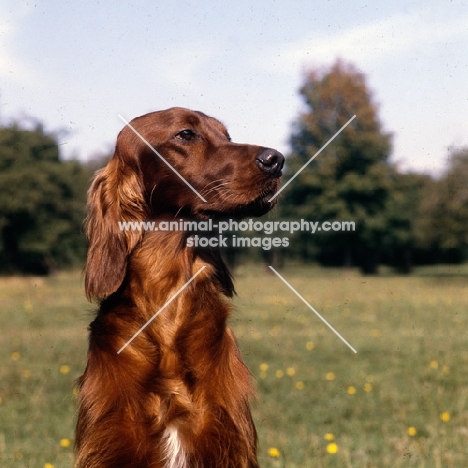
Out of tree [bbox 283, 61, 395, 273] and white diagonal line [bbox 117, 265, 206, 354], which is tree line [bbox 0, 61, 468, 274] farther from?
white diagonal line [bbox 117, 265, 206, 354]

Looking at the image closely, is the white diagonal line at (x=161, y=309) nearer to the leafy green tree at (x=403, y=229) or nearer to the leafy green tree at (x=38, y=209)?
the leafy green tree at (x=403, y=229)

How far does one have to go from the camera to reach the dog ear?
275 centimetres

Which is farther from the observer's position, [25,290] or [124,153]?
[25,290]

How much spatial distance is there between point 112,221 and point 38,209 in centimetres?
2139

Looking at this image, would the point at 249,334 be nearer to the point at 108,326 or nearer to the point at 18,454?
the point at 18,454

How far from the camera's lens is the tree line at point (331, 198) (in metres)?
13.7

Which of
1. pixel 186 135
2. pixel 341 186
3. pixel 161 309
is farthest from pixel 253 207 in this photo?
pixel 341 186

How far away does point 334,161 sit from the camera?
64.9 ft

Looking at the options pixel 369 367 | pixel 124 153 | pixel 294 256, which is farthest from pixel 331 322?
pixel 124 153

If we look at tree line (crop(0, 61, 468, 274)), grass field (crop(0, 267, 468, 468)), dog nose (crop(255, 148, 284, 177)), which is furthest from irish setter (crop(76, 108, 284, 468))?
tree line (crop(0, 61, 468, 274))

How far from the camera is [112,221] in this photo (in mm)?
2869

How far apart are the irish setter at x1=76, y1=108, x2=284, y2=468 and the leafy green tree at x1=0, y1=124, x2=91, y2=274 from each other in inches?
735

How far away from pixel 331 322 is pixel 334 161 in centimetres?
1009

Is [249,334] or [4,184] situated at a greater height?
[4,184]
